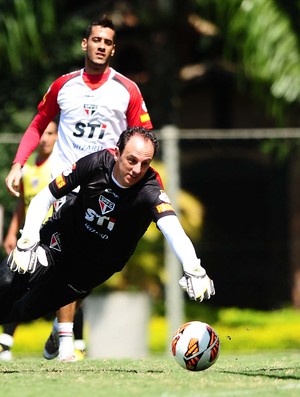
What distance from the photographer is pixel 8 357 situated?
897cm

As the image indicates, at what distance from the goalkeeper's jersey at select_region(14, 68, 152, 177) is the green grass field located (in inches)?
63.8

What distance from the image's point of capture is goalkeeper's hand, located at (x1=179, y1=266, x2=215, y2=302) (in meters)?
6.30

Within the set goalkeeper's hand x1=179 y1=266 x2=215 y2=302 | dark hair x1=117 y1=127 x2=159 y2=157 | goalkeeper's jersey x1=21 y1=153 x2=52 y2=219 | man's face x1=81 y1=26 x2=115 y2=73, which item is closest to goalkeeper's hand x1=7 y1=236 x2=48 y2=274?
dark hair x1=117 y1=127 x2=159 y2=157

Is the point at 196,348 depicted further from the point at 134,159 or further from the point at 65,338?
the point at 65,338

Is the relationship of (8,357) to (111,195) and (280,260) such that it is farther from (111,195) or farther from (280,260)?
(280,260)

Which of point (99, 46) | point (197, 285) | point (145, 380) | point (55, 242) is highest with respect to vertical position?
point (99, 46)

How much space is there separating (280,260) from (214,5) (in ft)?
14.4

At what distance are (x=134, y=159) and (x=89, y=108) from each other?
1.73 m

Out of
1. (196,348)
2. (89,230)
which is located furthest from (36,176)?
(196,348)

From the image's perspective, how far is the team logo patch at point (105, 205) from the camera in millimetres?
6770

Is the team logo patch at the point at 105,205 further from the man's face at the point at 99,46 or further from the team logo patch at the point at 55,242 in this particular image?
the man's face at the point at 99,46

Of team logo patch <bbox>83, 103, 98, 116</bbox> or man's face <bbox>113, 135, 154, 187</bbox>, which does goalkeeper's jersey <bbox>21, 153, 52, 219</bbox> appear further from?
man's face <bbox>113, 135, 154, 187</bbox>

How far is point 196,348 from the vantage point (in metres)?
6.63

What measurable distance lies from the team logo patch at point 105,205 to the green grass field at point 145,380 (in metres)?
1.00
